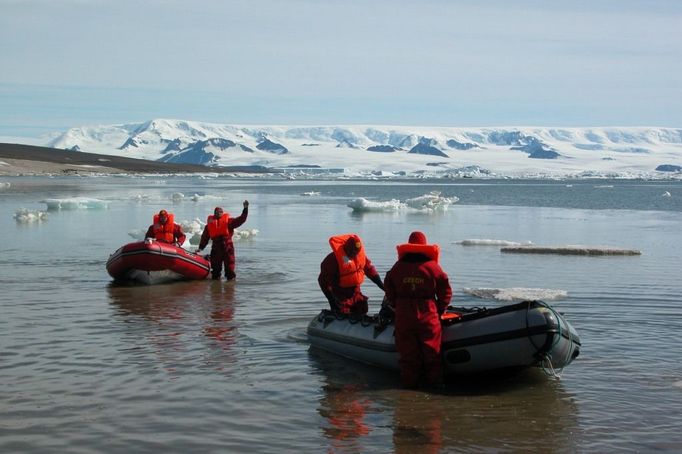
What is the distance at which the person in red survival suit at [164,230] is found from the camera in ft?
46.0

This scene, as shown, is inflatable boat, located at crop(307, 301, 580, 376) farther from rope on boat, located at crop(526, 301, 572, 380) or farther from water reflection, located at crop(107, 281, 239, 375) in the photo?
water reflection, located at crop(107, 281, 239, 375)

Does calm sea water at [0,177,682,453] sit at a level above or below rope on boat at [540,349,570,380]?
below

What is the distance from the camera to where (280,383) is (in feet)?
25.3

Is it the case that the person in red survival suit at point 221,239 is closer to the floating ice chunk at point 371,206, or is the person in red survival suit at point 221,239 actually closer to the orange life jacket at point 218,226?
the orange life jacket at point 218,226

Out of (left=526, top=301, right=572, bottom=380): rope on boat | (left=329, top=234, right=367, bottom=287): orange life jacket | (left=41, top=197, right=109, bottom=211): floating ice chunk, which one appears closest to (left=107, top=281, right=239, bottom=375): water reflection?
(left=329, top=234, right=367, bottom=287): orange life jacket

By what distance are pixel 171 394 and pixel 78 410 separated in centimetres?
76

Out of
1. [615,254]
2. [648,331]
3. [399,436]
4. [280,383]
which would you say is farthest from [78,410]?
[615,254]

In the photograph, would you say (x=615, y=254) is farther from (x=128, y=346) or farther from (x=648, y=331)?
(x=128, y=346)

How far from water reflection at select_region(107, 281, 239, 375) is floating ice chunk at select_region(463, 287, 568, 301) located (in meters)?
3.18

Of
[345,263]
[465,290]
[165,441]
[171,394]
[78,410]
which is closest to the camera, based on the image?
[165,441]

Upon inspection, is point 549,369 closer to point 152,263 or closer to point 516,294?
point 516,294

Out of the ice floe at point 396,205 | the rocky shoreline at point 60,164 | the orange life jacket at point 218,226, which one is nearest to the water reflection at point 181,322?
the orange life jacket at point 218,226

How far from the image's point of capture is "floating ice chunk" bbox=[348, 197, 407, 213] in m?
32.4

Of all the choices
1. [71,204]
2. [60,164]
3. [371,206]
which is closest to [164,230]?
[371,206]
